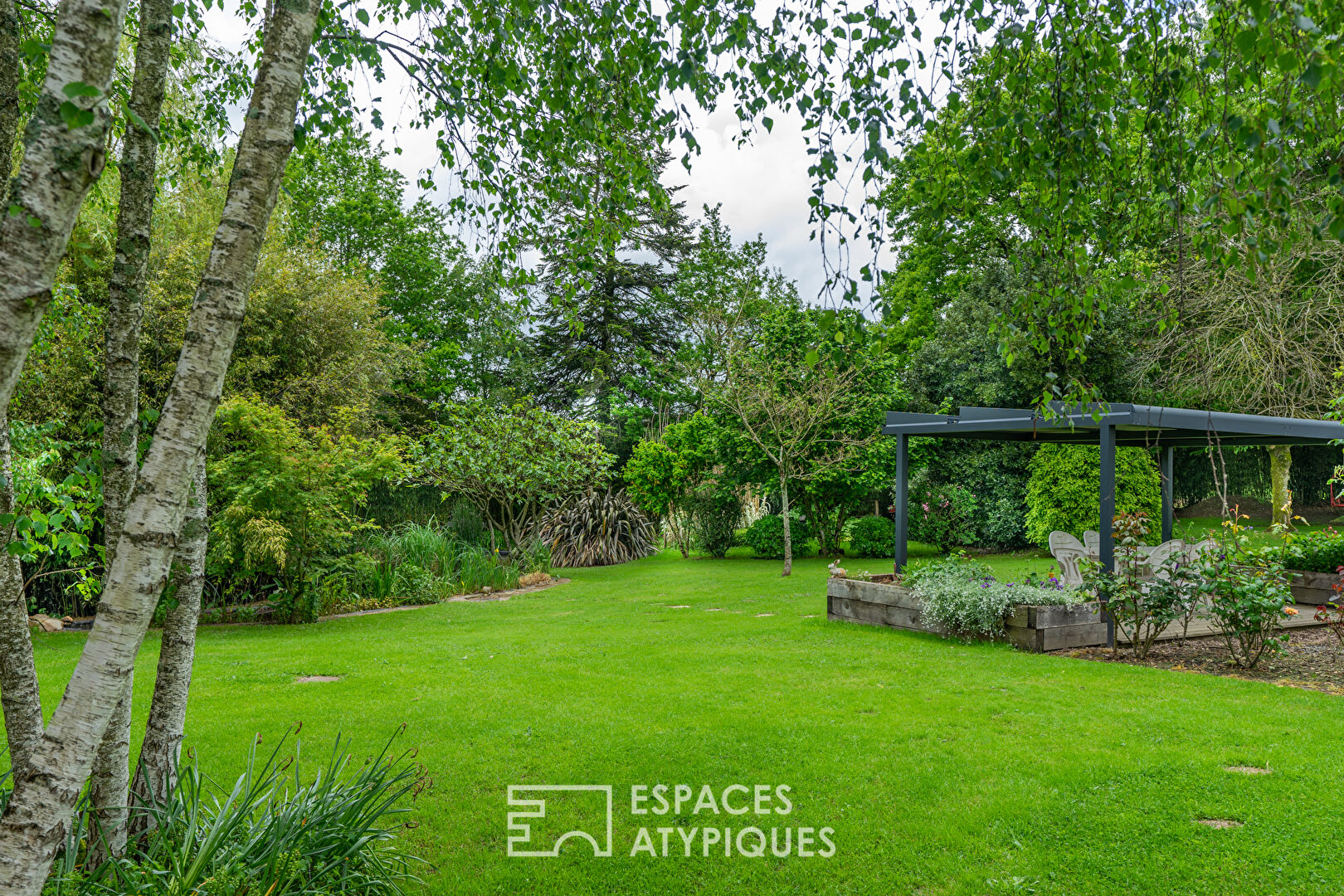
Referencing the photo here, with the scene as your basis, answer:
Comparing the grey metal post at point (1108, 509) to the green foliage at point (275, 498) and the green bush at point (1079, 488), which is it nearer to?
the green bush at point (1079, 488)

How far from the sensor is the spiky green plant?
1539 centimetres

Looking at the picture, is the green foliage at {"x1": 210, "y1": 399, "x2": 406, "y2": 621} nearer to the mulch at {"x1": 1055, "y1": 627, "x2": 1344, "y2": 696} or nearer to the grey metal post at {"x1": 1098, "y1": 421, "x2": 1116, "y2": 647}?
the mulch at {"x1": 1055, "y1": 627, "x2": 1344, "y2": 696}

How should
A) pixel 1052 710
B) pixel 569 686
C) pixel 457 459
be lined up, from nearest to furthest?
pixel 1052 710 → pixel 569 686 → pixel 457 459

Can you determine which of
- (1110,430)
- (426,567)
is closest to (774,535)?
(426,567)

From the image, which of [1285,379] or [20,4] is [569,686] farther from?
[1285,379]

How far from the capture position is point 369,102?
3393mm

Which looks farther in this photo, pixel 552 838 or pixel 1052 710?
pixel 1052 710

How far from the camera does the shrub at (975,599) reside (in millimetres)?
7012

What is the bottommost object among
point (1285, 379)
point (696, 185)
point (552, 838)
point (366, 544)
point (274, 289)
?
point (552, 838)

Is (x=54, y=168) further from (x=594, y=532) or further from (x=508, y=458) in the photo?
(x=594, y=532)

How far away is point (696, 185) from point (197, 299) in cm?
2345

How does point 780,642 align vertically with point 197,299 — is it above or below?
below

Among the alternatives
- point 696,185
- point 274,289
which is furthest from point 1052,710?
point 696,185

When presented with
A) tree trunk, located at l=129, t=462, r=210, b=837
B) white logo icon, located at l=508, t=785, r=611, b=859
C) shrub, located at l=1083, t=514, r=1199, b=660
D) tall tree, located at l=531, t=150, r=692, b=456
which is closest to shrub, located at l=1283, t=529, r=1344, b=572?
shrub, located at l=1083, t=514, r=1199, b=660
